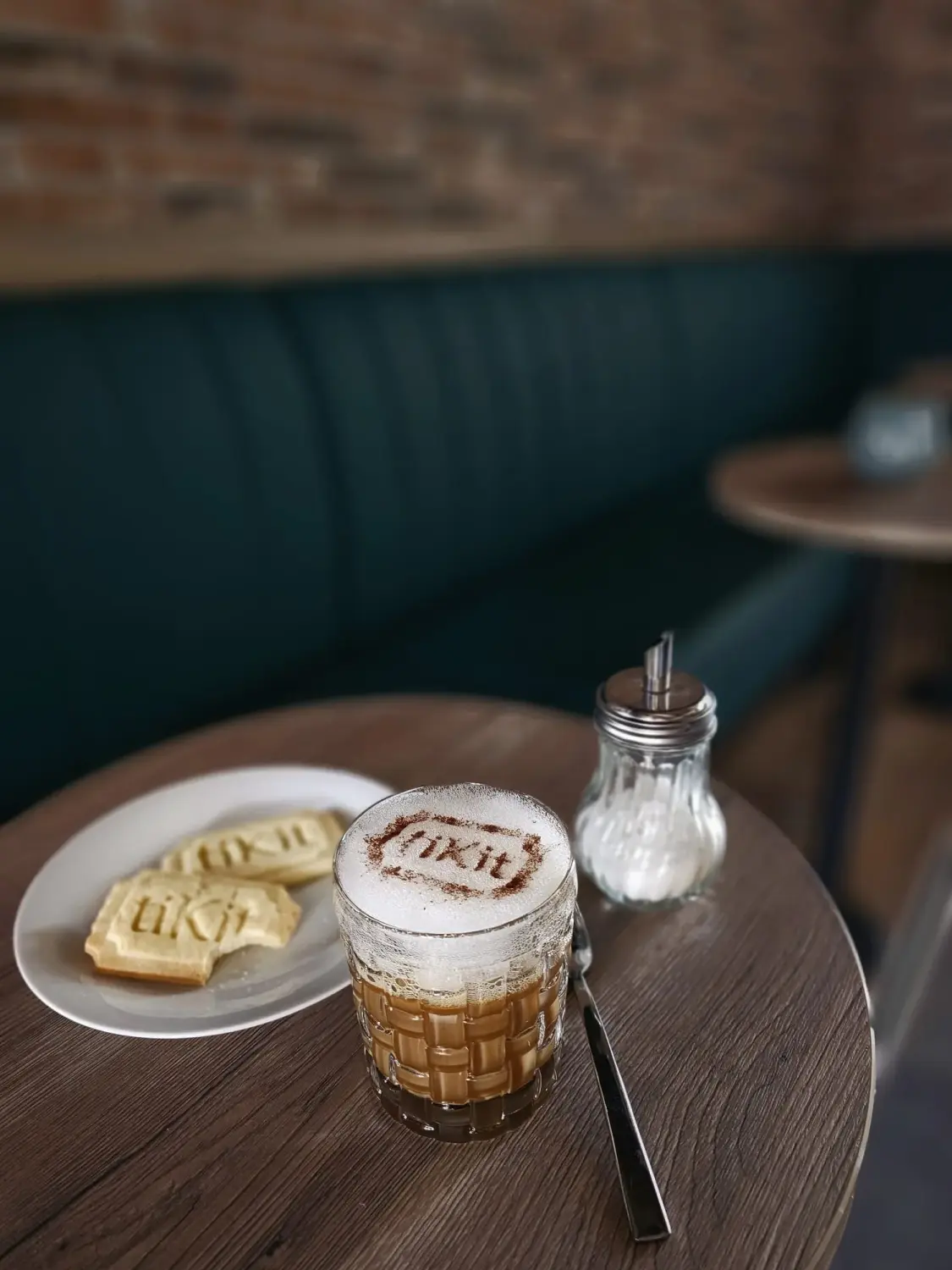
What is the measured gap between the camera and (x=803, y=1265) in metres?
0.39

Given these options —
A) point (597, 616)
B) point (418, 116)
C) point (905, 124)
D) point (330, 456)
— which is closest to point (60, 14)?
point (330, 456)

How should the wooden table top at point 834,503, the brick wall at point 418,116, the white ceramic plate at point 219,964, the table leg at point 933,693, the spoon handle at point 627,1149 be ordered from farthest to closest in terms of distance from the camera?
1. the table leg at point 933,693
2. the brick wall at point 418,116
3. the wooden table top at point 834,503
4. the white ceramic plate at point 219,964
5. the spoon handle at point 627,1149

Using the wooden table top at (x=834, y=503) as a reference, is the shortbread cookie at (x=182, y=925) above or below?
above

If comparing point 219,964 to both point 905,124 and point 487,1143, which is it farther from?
point 905,124

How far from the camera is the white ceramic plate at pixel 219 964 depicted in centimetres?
51

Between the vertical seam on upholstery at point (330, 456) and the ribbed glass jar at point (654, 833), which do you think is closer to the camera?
the ribbed glass jar at point (654, 833)

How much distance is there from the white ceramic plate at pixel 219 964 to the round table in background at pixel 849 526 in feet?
2.72

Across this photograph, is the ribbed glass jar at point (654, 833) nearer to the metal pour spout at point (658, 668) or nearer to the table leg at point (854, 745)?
the metal pour spout at point (658, 668)

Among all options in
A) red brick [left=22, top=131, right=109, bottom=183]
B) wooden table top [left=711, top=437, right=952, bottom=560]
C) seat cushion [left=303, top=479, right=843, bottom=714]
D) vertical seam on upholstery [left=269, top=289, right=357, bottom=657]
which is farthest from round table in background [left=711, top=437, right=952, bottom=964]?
red brick [left=22, top=131, right=109, bottom=183]

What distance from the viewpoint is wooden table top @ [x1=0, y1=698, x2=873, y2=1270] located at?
407mm

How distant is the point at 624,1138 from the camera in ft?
1.44

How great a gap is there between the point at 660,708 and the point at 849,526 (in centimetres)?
81

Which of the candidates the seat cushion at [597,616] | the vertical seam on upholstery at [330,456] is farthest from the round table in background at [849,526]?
the vertical seam on upholstery at [330,456]

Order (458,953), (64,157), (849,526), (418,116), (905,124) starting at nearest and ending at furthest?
(458,953) < (849,526) < (64,157) < (418,116) < (905,124)
